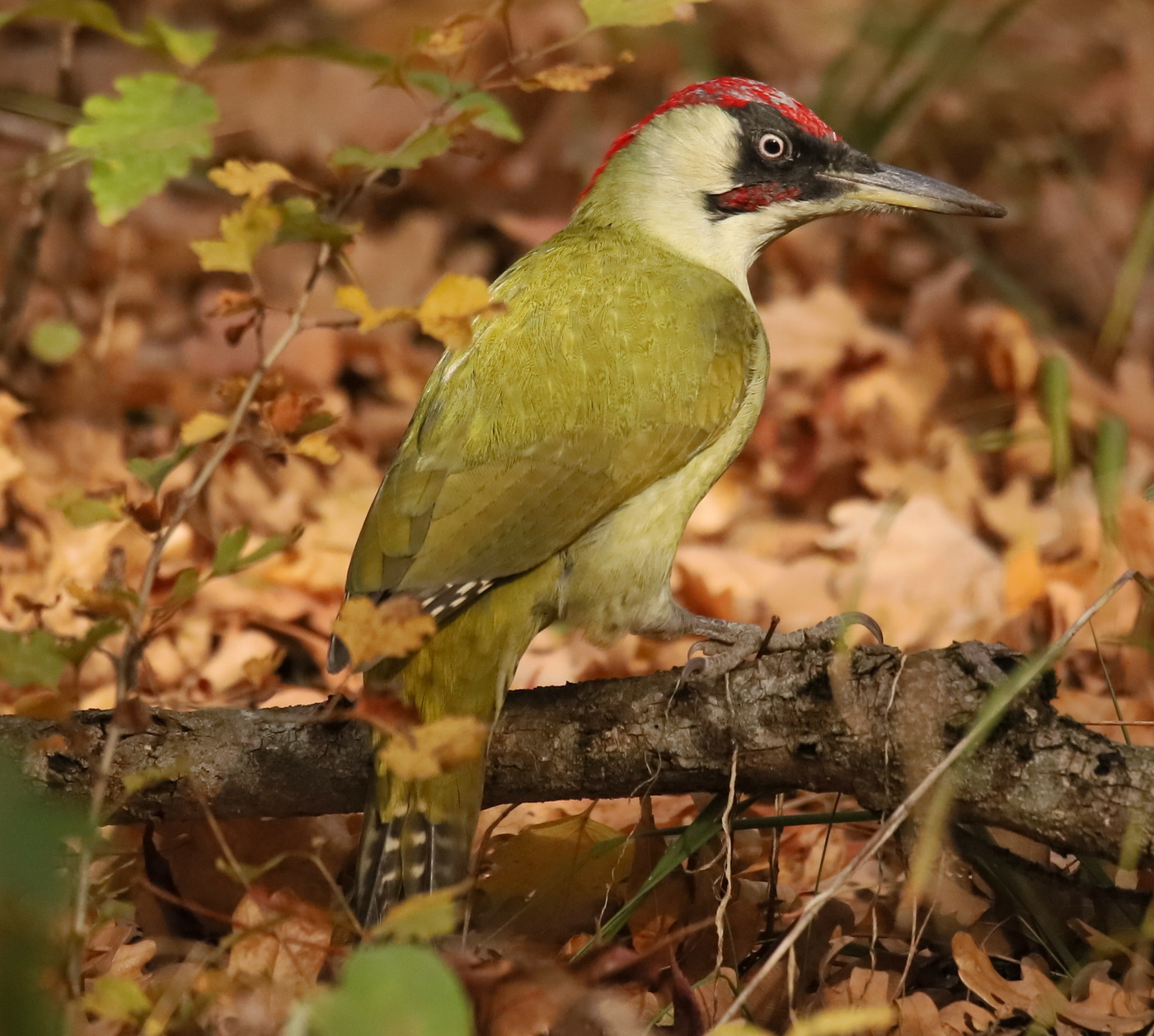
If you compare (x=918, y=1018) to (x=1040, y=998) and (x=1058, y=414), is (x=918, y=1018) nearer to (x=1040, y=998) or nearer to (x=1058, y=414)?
(x=1040, y=998)

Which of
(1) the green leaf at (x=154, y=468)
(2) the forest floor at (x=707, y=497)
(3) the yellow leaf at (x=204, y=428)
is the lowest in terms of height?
(2) the forest floor at (x=707, y=497)

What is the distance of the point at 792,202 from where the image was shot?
3.38m

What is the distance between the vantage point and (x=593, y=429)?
2.73 metres

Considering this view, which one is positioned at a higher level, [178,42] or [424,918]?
[178,42]

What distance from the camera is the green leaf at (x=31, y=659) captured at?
186 centimetres

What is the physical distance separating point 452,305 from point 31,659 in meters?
0.74

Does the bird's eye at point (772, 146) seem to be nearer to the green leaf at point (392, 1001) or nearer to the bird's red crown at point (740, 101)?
the bird's red crown at point (740, 101)

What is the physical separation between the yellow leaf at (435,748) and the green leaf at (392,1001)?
1.17 ft

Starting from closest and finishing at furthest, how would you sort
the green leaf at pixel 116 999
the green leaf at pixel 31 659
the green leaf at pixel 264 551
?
the green leaf at pixel 116 999 < the green leaf at pixel 31 659 < the green leaf at pixel 264 551

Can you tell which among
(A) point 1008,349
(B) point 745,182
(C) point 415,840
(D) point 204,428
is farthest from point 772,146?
(A) point 1008,349

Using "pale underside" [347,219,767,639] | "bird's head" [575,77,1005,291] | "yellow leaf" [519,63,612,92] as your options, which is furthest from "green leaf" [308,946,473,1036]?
"bird's head" [575,77,1005,291]

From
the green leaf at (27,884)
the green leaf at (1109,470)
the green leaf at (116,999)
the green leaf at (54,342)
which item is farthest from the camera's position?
the green leaf at (54,342)

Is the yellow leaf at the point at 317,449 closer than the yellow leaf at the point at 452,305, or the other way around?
the yellow leaf at the point at 452,305

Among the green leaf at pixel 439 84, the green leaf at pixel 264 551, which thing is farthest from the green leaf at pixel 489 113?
the green leaf at pixel 264 551
